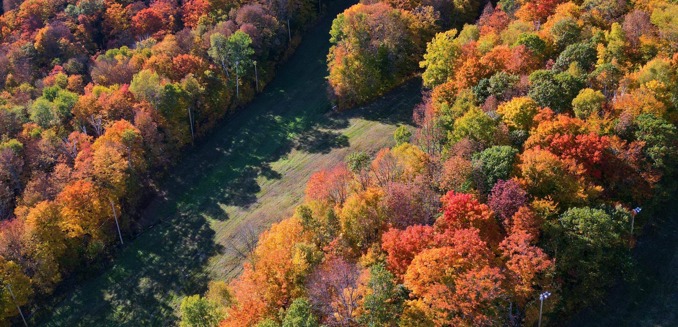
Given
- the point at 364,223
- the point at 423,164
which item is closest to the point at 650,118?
the point at 423,164

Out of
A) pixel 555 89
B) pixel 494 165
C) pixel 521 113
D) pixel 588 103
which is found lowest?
pixel 494 165

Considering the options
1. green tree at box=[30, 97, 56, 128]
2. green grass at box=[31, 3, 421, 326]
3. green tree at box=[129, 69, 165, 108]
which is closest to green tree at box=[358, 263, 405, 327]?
green grass at box=[31, 3, 421, 326]

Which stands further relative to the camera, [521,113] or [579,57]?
[579,57]

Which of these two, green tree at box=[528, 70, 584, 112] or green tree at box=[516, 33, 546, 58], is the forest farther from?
green tree at box=[516, 33, 546, 58]

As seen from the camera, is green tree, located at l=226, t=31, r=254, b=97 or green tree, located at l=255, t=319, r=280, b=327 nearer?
green tree, located at l=255, t=319, r=280, b=327

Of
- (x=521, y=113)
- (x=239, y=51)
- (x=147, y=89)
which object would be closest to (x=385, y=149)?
(x=521, y=113)

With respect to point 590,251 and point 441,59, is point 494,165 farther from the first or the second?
point 441,59
